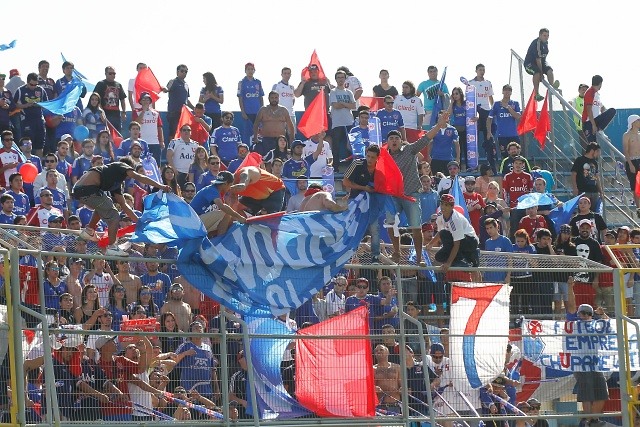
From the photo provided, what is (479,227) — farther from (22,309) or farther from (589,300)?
(22,309)

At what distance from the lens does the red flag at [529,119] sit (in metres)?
24.8

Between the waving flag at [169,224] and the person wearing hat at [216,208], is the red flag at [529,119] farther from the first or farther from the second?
the waving flag at [169,224]

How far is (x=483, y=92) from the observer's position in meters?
25.4

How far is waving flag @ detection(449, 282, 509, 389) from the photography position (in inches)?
573

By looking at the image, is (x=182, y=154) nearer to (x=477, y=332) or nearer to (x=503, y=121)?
(x=503, y=121)

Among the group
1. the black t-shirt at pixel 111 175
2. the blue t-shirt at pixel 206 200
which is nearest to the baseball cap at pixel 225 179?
the blue t-shirt at pixel 206 200

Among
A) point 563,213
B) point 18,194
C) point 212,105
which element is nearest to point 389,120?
point 212,105

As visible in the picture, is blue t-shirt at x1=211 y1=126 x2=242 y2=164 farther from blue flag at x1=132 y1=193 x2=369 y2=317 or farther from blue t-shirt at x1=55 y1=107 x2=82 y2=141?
blue flag at x1=132 y1=193 x2=369 y2=317

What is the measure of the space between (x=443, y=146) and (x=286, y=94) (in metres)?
3.06

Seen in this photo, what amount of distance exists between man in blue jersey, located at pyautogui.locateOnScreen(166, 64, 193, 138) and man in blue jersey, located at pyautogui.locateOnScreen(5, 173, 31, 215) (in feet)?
17.0

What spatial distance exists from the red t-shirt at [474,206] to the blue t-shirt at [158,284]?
8.90m

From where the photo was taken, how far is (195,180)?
70.8 feet

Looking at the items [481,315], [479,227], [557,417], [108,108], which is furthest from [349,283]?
[108,108]

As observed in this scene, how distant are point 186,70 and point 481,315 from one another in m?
11.0
